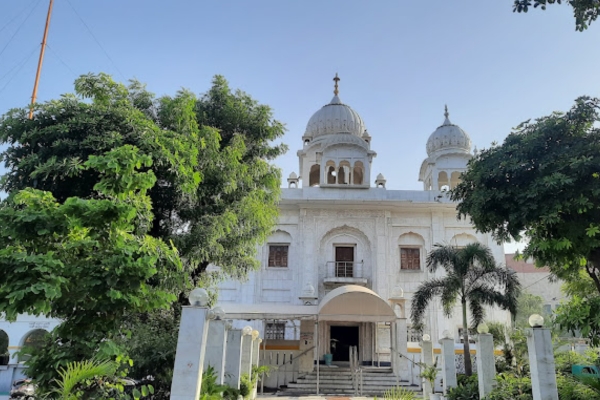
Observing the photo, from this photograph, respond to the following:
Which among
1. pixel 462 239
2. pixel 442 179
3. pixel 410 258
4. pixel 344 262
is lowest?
pixel 344 262

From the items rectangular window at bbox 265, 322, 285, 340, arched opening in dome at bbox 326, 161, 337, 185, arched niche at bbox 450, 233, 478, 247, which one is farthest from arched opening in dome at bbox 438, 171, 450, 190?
rectangular window at bbox 265, 322, 285, 340

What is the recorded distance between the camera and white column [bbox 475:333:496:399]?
8.69 metres

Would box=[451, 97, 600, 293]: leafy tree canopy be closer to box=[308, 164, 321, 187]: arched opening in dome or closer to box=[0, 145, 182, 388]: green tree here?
box=[0, 145, 182, 388]: green tree

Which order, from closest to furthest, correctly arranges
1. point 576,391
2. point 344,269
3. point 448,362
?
point 576,391
point 448,362
point 344,269

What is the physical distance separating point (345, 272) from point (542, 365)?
13.9 meters

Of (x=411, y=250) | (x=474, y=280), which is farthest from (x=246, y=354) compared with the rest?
(x=411, y=250)

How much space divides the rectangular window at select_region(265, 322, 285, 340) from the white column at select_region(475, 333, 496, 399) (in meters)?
11.2

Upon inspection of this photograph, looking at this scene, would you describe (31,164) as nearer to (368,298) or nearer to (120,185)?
(120,185)

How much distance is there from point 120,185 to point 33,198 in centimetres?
100

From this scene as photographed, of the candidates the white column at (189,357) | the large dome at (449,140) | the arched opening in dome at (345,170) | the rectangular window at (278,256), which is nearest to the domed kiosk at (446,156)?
the large dome at (449,140)

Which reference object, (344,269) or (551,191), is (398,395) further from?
(344,269)

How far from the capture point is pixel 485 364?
8781 mm

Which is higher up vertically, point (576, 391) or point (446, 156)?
point (446, 156)

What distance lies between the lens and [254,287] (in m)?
19.8
